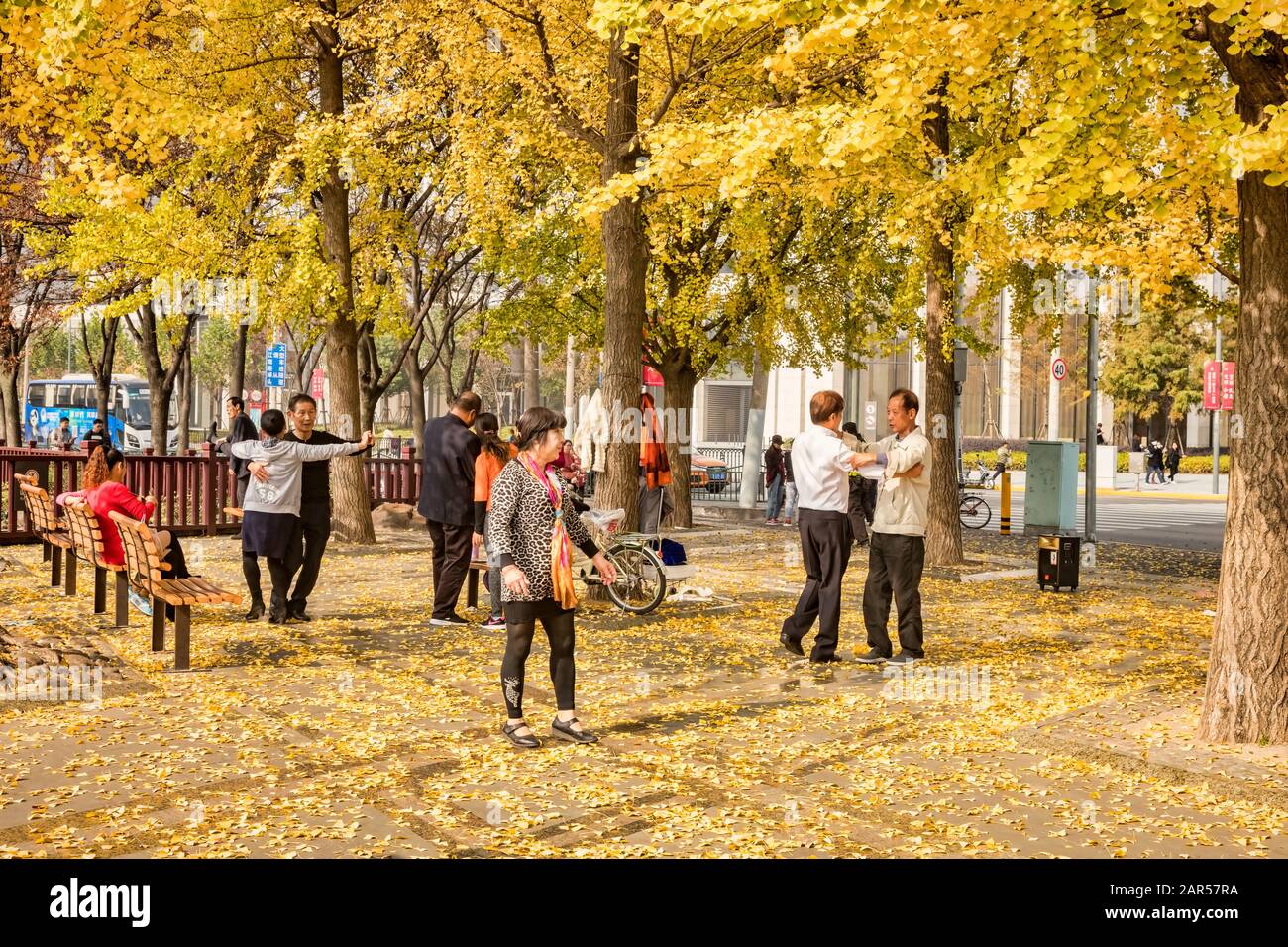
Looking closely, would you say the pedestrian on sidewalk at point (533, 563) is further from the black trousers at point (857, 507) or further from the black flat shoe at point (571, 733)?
the black trousers at point (857, 507)

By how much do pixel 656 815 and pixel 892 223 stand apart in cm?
809

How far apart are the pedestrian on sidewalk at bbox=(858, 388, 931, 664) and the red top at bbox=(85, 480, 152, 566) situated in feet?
19.5

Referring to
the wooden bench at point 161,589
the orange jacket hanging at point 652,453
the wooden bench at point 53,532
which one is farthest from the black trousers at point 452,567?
the orange jacket hanging at point 652,453

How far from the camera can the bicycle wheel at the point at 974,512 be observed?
77.0ft

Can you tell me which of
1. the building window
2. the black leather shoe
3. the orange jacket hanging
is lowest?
the black leather shoe

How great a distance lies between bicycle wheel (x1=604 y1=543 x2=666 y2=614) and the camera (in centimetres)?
1172

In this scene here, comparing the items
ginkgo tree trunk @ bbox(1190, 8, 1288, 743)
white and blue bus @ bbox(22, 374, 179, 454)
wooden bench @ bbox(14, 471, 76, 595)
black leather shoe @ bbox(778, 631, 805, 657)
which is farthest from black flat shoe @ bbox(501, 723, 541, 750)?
white and blue bus @ bbox(22, 374, 179, 454)

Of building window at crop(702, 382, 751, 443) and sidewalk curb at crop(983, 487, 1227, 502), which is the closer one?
sidewalk curb at crop(983, 487, 1227, 502)

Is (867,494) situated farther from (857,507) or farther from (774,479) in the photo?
(774,479)

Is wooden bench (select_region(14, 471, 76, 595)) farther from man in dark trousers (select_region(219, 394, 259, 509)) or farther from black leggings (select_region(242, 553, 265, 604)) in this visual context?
man in dark trousers (select_region(219, 394, 259, 509))

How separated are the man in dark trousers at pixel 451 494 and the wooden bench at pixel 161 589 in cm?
212

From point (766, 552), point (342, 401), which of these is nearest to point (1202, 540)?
point (766, 552)

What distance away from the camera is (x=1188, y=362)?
5622 centimetres
